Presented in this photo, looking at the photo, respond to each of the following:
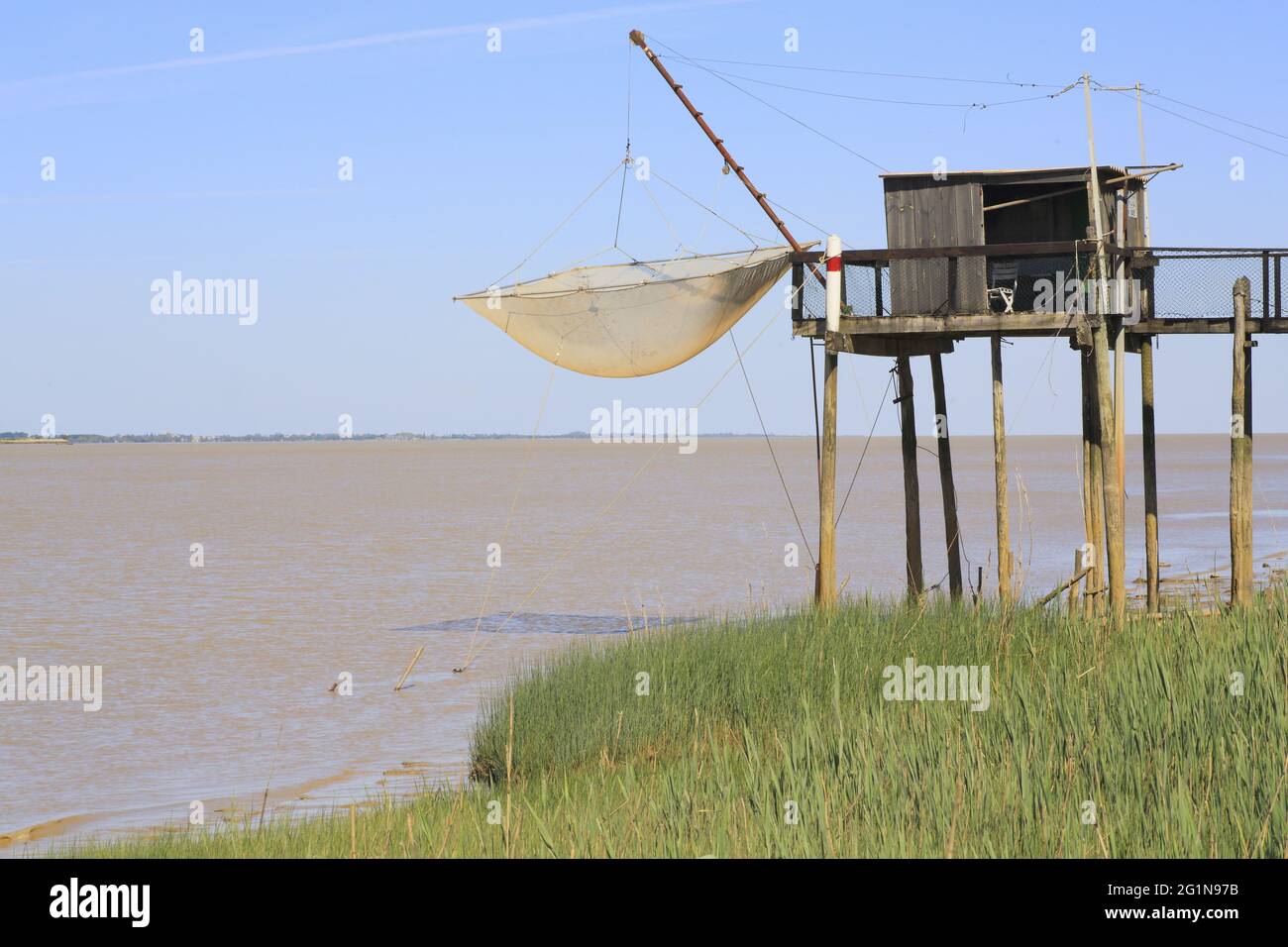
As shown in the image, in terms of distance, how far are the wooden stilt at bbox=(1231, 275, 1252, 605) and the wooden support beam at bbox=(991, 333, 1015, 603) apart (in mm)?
2487

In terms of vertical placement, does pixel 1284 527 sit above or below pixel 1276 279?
below

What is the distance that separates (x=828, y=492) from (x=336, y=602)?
13.3 metres

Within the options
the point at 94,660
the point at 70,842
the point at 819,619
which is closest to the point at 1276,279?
the point at 819,619

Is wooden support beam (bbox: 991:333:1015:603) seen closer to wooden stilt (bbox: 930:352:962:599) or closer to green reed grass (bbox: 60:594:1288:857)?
wooden stilt (bbox: 930:352:962:599)

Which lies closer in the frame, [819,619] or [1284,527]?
[819,619]

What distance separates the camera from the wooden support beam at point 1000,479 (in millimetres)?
15086

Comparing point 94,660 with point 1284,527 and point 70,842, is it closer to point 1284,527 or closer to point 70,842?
point 70,842

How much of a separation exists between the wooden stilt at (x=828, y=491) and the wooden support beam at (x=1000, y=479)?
174 centimetres

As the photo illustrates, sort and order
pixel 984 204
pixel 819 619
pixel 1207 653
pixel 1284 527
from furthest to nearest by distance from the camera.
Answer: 1. pixel 1284 527
2. pixel 984 204
3. pixel 819 619
4. pixel 1207 653
